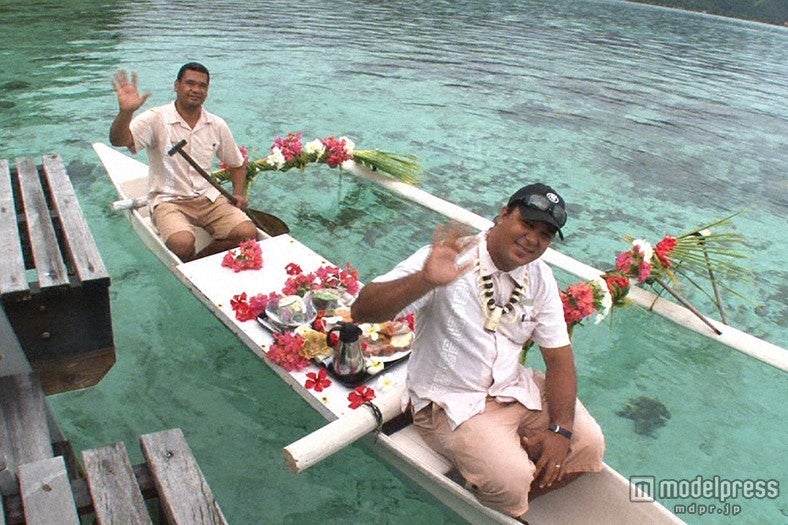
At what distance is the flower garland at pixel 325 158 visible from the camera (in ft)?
27.0

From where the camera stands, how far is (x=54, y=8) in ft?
74.1

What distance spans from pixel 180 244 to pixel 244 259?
0.72 metres

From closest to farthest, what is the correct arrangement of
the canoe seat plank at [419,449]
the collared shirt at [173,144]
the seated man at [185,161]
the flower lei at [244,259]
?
the canoe seat plank at [419,449], the flower lei at [244,259], the seated man at [185,161], the collared shirt at [173,144]

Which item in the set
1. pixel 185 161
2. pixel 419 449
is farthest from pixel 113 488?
pixel 185 161

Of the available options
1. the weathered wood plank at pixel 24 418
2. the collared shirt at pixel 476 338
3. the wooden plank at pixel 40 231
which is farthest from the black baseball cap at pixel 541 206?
the weathered wood plank at pixel 24 418

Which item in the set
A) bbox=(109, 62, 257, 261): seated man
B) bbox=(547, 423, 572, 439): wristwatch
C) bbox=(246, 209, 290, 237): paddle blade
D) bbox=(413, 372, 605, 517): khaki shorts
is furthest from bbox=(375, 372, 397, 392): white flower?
bbox=(246, 209, 290, 237): paddle blade

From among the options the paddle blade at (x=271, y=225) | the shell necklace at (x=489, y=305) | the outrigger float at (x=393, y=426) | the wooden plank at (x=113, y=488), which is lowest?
the paddle blade at (x=271, y=225)

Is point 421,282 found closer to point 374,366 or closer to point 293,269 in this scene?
point 374,366

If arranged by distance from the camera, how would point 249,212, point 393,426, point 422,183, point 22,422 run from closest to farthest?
1. point 22,422
2. point 393,426
3. point 249,212
4. point 422,183

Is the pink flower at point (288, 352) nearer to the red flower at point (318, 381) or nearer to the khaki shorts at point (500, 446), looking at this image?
the red flower at point (318, 381)

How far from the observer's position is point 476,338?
3.52 m

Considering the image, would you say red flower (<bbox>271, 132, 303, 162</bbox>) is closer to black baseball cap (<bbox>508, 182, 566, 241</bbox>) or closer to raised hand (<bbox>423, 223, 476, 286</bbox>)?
black baseball cap (<bbox>508, 182, 566, 241</bbox>)

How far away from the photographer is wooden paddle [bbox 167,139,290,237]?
245 inches

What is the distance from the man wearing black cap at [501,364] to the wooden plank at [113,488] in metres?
1.35
